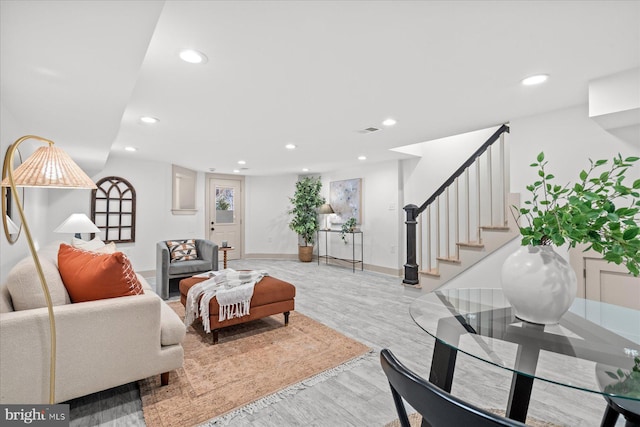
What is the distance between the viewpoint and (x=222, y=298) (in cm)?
255

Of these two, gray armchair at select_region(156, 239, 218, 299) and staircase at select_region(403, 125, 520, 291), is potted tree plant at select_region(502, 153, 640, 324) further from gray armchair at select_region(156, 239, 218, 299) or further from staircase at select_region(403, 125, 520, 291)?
gray armchair at select_region(156, 239, 218, 299)

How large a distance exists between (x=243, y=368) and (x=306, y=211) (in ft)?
16.0

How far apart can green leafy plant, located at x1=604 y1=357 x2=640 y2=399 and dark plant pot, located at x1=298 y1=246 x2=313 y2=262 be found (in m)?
6.14

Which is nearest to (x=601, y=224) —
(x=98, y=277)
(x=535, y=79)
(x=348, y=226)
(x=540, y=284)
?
(x=540, y=284)

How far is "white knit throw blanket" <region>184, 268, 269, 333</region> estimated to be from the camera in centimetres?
254

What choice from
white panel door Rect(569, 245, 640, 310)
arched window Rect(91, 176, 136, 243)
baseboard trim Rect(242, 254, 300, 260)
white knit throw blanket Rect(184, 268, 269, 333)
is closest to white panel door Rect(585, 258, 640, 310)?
white panel door Rect(569, 245, 640, 310)

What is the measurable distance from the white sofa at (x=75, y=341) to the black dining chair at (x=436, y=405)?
1.73 metres

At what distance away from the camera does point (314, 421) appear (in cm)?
166

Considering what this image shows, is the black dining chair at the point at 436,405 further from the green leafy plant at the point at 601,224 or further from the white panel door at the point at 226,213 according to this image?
the white panel door at the point at 226,213

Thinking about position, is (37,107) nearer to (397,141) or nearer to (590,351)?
(590,351)

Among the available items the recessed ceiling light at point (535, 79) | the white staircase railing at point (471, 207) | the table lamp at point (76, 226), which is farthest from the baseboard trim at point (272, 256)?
the recessed ceiling light at point (535, 79)

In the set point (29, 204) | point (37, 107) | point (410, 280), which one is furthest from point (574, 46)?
point (29, 204)

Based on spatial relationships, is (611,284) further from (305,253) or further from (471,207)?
(305,253)

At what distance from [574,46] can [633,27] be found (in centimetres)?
24
